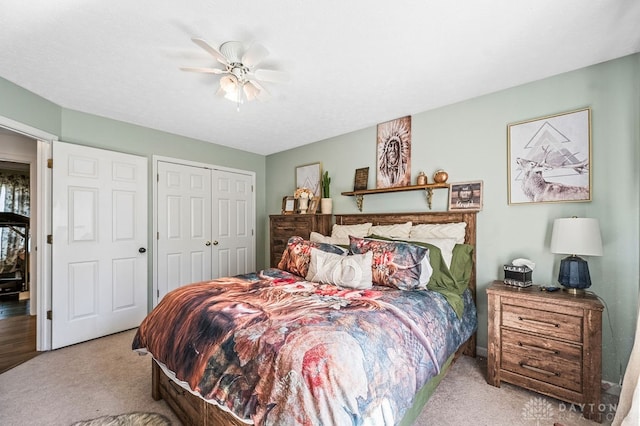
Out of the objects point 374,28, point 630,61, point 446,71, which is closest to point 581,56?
point 630,61

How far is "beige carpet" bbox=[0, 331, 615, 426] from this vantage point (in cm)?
178

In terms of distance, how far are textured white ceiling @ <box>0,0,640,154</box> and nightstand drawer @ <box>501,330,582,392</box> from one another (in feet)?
6.65

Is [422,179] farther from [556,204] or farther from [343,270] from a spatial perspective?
[343,270]

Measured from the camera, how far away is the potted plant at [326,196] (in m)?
3.78

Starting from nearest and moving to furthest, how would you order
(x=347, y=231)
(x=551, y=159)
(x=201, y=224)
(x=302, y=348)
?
(x=302, y=348) → (x=551, y=159) → (x=347, y=231) → (x=201, y=224)

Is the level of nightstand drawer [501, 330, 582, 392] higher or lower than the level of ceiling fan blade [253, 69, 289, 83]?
lower

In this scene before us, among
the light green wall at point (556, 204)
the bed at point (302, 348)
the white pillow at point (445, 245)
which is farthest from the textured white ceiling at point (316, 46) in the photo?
the bed at point (302, 348)

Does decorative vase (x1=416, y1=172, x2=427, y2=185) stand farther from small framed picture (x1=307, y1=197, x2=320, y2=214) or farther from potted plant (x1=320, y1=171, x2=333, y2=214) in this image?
small framed picture (x1=307, y1=197, x2=320, y2=214)

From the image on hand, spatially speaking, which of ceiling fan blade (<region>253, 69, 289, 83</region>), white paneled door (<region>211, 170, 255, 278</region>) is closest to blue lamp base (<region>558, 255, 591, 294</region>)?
ceiling fan blade (<region>253, 69, 289, 83</region>)

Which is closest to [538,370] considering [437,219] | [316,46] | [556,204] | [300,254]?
[556,204]

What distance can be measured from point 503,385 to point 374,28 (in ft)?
8.92

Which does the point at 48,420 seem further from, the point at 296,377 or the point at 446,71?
the point at 446,71

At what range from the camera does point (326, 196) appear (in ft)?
12.7

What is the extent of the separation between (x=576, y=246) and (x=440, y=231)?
39.3 inches
